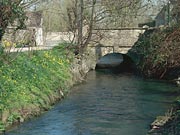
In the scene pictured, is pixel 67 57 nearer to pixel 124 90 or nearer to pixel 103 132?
pixel 124 90

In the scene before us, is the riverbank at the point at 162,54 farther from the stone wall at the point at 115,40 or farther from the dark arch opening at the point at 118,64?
the dark arch opening at the point at 118,64

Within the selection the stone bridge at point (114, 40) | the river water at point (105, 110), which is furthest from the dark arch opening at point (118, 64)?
the river water at point (105, 110)

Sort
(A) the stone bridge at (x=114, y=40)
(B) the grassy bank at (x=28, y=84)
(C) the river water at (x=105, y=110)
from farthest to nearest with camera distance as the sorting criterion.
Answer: (A) the stone bridge at (x=114, y=40) → (B) the grassy bank at (x=28, y=84) → (C) the river water at (x=105, y=110)

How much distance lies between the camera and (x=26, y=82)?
58.3 feet

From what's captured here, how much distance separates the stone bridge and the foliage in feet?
10.7

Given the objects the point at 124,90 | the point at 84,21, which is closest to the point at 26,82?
the point at 124,90

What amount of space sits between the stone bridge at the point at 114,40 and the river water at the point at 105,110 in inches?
375

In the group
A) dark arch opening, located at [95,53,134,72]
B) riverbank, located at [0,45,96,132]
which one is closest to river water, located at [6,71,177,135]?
riverbank, located at [0,45,96,132]

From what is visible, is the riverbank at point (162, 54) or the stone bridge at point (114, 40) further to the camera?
the stone bridge at point (114, 40)

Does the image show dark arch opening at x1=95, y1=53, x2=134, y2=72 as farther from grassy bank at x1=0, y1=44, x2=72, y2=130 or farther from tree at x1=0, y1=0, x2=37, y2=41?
tree at x1=0, y1=0, x2=37, y2=41

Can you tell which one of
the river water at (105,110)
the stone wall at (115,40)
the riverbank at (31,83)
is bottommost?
the river water at (105,110)

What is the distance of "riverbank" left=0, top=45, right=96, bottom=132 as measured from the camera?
15093mm

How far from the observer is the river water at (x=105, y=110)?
14383 mm

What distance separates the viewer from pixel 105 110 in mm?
17875
